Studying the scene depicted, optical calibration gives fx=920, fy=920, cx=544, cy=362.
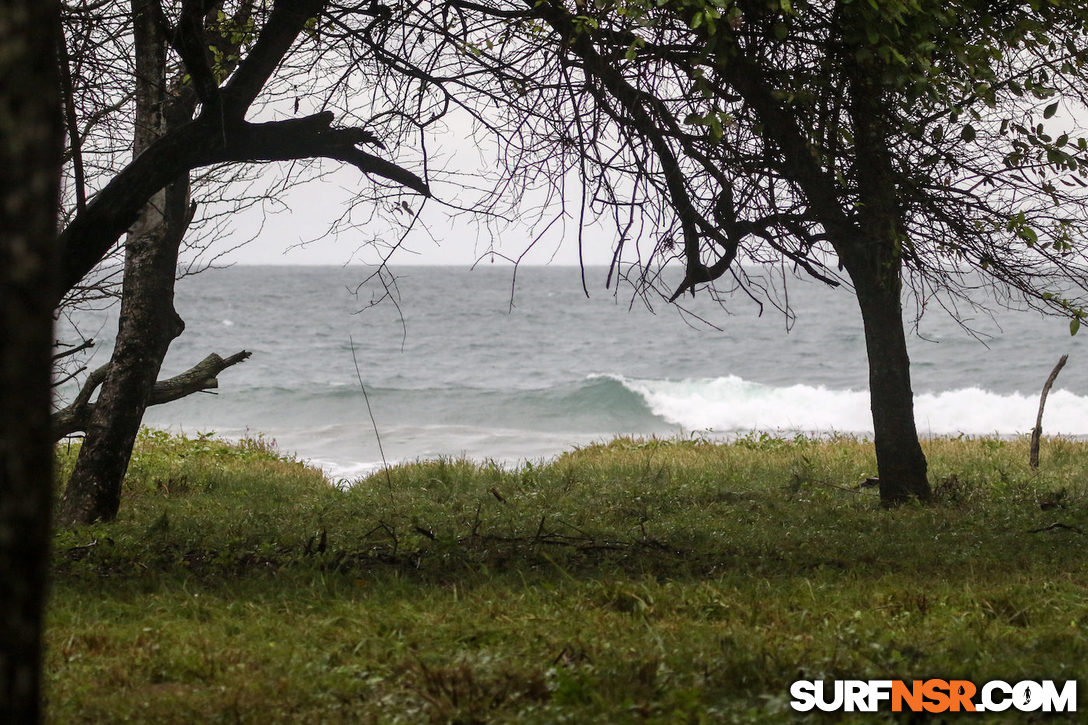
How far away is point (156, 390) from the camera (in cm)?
934

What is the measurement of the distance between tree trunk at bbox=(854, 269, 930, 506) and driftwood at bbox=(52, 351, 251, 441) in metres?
6.44

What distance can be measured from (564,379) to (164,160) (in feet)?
116

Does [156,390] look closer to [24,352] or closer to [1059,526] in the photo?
[24,352]

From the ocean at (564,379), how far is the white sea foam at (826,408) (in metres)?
0.11

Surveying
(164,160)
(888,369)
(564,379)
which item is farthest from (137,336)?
(564,379)

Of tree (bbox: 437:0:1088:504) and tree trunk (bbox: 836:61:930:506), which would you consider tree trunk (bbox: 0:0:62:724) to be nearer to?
tree (bbox: 437:0:1088:504)

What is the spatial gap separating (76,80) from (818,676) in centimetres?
621

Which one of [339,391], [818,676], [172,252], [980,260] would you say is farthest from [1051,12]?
[339,391]

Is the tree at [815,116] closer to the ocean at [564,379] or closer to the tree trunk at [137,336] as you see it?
the tree trunk at [137,336]

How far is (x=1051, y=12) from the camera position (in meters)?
7.21

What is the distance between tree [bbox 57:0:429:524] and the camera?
605cm

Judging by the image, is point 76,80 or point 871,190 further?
point 871,190

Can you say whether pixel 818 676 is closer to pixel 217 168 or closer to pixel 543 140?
pixel 543 140

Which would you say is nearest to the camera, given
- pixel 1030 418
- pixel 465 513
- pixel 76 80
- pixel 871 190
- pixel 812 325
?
pixel 76 80
